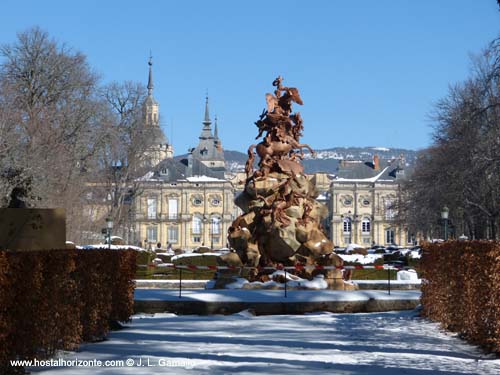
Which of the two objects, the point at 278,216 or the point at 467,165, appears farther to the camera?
the point at 467,165

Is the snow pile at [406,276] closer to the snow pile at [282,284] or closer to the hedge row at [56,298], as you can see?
the snow pile at [282,284]

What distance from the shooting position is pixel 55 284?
1150 centimetres

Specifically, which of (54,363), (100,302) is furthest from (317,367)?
(100,302)

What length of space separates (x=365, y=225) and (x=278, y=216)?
103m

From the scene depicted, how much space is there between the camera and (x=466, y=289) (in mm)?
14211

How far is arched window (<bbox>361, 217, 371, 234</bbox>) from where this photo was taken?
12762 centimetres

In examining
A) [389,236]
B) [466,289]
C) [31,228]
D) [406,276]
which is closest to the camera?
[31,228]

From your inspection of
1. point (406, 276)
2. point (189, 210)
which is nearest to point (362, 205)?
point (189, 210)

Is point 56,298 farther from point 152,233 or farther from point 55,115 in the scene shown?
point 152,233

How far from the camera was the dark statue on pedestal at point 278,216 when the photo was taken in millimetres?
26531

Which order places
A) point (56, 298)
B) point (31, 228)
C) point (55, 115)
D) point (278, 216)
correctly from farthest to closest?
point (55, 115)
point (278, 216)
point (31, 228)
point (56, 298)

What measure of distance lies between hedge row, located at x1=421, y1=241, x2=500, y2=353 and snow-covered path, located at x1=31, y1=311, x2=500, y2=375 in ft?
0.89

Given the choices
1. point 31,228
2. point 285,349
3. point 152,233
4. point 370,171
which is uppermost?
point 370,171

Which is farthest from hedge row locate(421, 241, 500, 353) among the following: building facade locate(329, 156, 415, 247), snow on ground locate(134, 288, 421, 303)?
building facade locate(329, 156, 415, 247)
